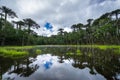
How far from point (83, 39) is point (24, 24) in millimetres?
36575

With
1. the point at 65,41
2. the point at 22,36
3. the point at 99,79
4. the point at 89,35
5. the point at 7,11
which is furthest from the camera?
the point at 65,41

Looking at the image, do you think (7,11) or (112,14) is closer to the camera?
(7,11)

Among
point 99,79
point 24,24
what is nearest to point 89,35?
point 24,24

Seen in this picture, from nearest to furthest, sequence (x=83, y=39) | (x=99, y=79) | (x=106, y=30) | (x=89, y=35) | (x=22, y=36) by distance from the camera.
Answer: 1. (x=99, y=79)
2. (x=106, y=30)
3. (x=22, y=36)
4. (x=89, y=35)
5. (x=83, y=39)

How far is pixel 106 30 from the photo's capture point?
56312 millimetres

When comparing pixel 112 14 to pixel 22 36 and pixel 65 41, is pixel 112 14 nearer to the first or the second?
pixel 22 36

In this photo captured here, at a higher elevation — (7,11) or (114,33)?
(7,11)

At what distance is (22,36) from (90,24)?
38.9 metres

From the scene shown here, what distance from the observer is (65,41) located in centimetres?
10769

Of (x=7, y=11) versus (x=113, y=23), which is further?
(x=113, y=23)

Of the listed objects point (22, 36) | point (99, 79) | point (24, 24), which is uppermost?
point (24, 24)

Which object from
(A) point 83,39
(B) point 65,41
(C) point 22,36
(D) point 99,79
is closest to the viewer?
(D) point 99,79

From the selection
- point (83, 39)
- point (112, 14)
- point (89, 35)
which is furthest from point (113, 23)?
point (83, 39)

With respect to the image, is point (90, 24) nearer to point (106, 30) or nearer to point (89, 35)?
point (89, 35)
